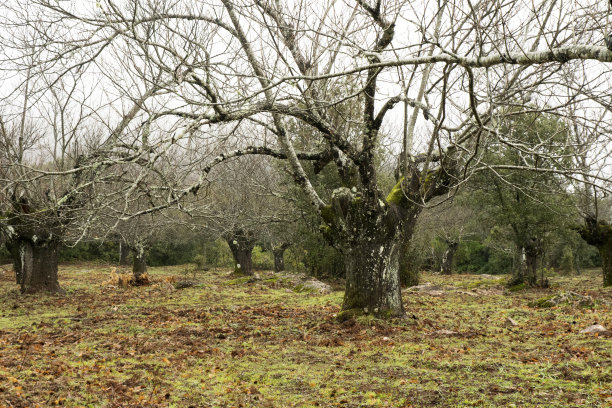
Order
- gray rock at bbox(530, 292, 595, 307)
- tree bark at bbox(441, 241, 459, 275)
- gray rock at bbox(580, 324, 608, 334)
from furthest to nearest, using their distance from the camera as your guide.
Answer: tree bark at bbox(441, 241, 459, 275) < gray rock at bbox(530, 292, 595, 307) < gray rock at bbox(580, 324, 608, 334)

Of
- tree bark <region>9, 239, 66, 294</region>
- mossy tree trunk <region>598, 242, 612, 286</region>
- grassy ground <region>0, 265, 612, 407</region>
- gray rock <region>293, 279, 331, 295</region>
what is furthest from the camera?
mossy tree trunk <region>598, 242, 612, 286</region>

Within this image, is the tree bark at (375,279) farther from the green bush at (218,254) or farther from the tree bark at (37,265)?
the green bush at (218,254)

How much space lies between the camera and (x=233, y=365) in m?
5.84

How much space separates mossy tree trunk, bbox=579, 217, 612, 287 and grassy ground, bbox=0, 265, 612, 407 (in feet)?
20.1

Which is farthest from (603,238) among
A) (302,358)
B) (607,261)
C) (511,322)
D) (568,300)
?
(302,358)

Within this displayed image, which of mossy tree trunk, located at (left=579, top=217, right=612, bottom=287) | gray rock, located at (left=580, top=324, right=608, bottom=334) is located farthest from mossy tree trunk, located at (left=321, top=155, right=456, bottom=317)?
mossy tree trunk, located at (left=579, top=217, right=612, bottom=287)

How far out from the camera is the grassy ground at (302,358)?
4.46 metres

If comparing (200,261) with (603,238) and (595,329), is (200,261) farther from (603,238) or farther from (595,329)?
(595,329)

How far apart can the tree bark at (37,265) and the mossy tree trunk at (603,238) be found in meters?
17.4

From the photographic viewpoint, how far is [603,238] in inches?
613

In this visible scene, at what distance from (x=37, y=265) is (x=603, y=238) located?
18.1 meters

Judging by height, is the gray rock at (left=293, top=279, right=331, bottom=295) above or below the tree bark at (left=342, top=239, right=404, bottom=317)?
below

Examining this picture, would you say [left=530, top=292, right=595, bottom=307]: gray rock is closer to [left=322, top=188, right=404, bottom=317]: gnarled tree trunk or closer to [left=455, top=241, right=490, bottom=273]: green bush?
[left=322, top=188, right=404, bottom=317]: gnarled tree trunk

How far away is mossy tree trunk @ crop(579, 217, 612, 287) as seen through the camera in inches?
610
